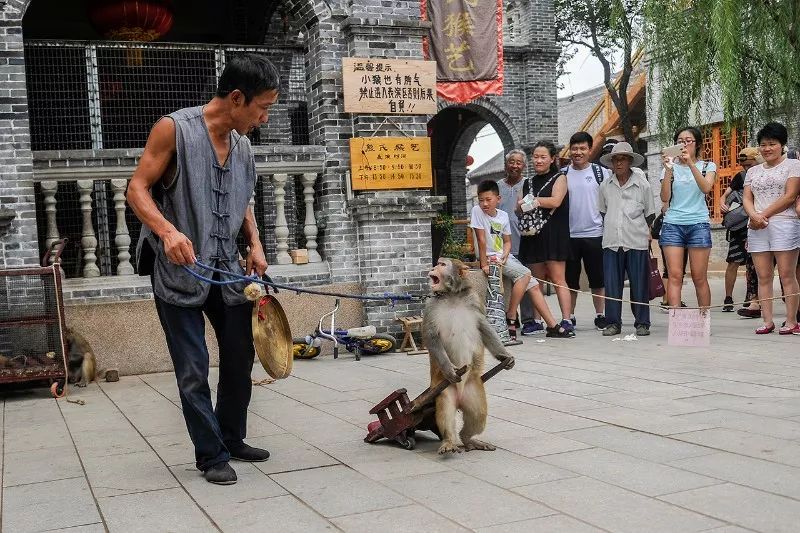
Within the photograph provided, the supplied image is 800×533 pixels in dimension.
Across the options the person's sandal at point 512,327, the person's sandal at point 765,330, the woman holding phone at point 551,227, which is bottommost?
the person's sandal at point 765,330

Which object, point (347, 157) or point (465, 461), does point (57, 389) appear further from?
point (465, 461)

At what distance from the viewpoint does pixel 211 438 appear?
4.44 meters

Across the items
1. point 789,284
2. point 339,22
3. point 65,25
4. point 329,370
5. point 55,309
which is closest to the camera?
point 55,309

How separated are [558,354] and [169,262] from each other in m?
4.72

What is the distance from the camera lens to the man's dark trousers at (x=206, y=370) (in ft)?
14.6

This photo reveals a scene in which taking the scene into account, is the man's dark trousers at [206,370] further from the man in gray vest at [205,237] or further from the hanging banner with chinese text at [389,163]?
the hanging banner with chinese text at [389,163]

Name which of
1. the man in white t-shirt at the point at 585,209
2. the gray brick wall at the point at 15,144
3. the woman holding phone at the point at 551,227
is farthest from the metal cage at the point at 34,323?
the man in white t-shirt at the point at 585,209

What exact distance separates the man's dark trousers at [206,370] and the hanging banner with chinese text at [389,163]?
188 inches

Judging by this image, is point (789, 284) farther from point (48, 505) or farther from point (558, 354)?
point (48, 505)

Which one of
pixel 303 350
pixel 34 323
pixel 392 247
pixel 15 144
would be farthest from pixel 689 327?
pixel 15 144

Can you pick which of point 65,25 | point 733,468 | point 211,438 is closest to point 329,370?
point 211,438

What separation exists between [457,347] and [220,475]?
142 centimetres

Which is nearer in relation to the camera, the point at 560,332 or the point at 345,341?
the point at 345,341

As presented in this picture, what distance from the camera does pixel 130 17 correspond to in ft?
35.2
